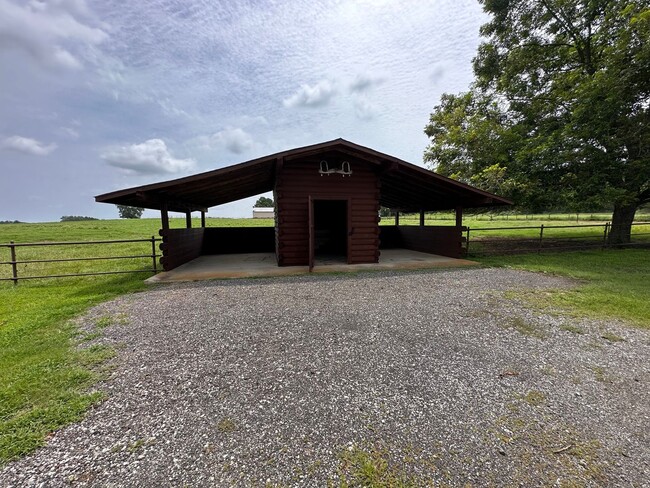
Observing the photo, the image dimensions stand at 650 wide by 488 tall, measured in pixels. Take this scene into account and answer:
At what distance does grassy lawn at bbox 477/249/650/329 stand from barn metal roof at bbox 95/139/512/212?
83.7 inches

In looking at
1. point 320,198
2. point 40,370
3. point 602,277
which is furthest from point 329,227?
point 40,370

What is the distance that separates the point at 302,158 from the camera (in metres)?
7.86

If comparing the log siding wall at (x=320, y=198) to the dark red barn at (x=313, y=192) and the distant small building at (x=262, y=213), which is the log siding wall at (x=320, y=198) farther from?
the distant small building at (x=262, y=213)

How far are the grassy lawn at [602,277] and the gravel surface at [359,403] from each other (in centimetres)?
68

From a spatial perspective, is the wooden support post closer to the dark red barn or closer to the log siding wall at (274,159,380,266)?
the dark red barn

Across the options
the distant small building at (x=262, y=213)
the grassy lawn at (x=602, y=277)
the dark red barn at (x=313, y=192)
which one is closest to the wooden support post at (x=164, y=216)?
the dark red barn at (x=313, y=192)

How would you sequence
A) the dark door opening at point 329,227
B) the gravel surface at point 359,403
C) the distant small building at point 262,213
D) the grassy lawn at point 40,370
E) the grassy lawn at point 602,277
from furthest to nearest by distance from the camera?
the distant small building at point 262,213 → the dark door opening at point 329,227 → the grassy lawn at point 602,277 → the grassy lawn at point 40,370 → the gravel surface at point 359,403

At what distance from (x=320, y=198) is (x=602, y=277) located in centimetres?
692

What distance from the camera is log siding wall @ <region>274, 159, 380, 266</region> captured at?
798 centimetres

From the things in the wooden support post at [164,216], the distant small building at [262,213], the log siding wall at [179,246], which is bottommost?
the log siding wall at [179,246]

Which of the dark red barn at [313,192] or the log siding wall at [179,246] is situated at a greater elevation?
the dark red barn at [313,192]

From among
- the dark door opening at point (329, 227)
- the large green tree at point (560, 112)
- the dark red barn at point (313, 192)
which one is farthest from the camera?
the dark door opening at point (329, 227)

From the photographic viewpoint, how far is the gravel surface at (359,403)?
1648 mm

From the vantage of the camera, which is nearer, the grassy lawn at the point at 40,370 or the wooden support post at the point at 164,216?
the grassy lawn at the point at 40,370
